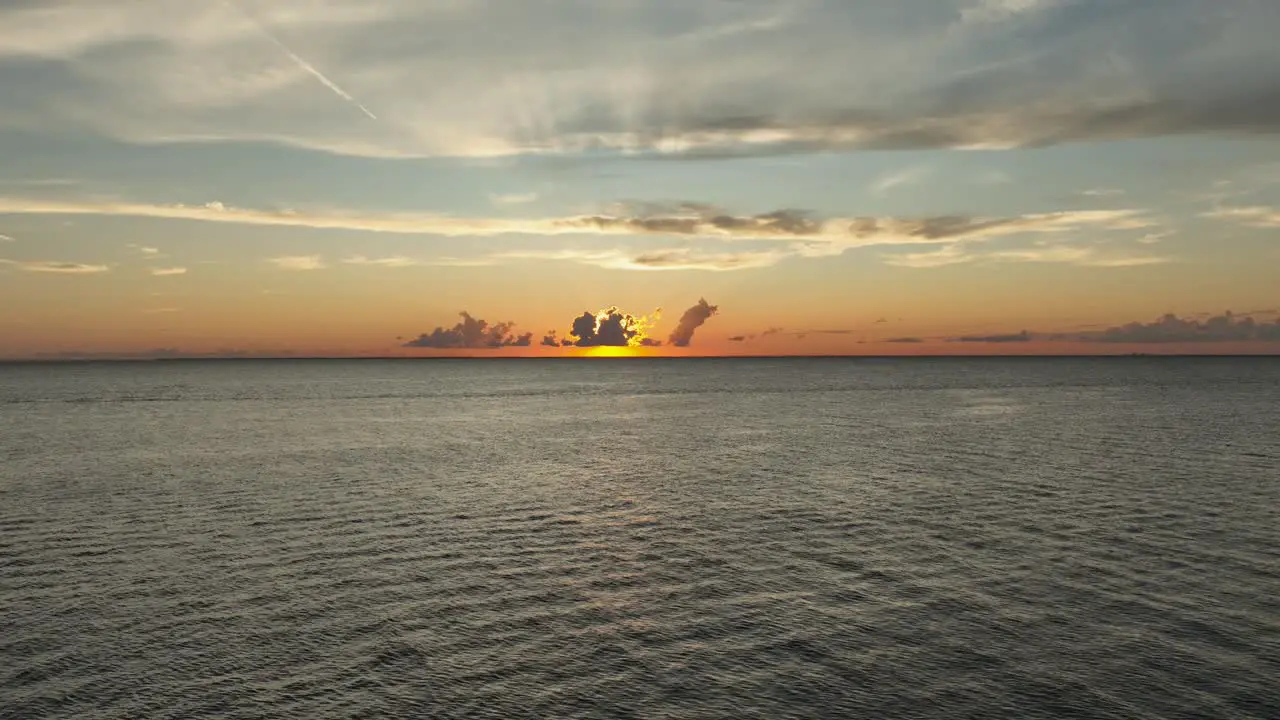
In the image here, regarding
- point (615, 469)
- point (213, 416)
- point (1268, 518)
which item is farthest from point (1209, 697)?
point (213, 416)

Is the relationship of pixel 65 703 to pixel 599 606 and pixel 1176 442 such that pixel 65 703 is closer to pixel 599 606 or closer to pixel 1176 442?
pixel 599 606

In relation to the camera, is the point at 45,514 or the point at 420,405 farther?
the point at 420,405

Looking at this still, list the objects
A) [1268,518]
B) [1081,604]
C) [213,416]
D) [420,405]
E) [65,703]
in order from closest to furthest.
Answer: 1. [65,703]
2. [1081,604]
3. [1268,518]
4. [213,416]
5. [420,405]

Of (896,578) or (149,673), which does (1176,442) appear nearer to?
(896,578)

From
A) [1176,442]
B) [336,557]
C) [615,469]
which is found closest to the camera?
[336,557]

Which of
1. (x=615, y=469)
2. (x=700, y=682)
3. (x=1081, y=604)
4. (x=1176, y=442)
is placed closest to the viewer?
(x=700, y=682)

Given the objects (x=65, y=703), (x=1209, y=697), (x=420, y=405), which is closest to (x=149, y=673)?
(x=65, y=703)
